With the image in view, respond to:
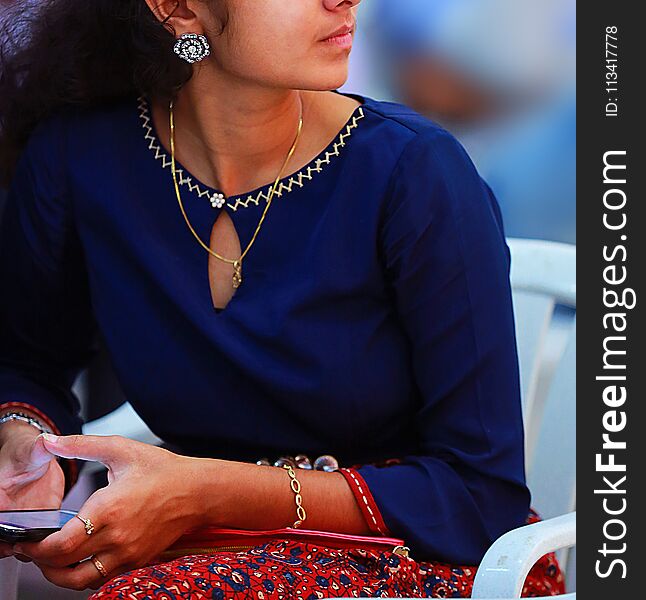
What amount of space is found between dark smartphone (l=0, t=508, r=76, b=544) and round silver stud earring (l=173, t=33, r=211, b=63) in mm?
587

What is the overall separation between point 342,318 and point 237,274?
153mm

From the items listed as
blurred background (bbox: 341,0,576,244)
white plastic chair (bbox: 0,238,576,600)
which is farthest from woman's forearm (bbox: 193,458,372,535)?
blurred background (bbox: 341,0,576,244)

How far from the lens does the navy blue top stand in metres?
1.42

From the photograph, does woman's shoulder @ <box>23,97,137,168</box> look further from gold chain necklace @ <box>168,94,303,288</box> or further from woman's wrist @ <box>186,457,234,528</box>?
woman's wrist @ <box>186,457,234,528</box>

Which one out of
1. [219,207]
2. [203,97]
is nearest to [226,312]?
[219,207]

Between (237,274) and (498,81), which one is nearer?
(237,274)

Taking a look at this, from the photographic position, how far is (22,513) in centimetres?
136

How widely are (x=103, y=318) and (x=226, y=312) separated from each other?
208 mm

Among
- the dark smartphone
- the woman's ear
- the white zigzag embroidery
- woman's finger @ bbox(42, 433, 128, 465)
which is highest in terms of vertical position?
the woman's ear

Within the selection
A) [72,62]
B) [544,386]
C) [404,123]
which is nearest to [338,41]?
[404,123]

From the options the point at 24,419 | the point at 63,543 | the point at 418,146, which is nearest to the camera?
the point at 63,543

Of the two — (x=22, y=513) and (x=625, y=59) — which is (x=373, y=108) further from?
(x=22, y=513)

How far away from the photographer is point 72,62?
1.61 meters

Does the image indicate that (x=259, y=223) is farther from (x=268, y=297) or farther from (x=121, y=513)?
(x=121, y=513)
